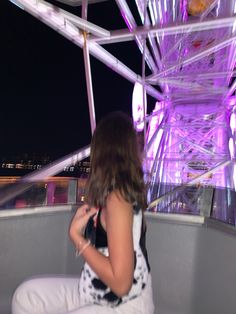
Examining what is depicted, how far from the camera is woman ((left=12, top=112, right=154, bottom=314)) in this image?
1.39 m

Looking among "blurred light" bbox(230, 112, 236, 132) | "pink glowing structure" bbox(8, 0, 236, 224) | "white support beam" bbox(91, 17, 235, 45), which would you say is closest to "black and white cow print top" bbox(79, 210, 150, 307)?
"pink glowing structure" bbox(8, 0, 236, 224)

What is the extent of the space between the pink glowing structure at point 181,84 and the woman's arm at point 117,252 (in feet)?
4.71

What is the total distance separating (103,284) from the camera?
5.02 feet

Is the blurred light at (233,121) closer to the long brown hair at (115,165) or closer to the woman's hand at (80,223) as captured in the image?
the long brown hair at (115,165)

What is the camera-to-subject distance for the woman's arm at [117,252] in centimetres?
136

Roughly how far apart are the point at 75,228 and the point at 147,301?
438mm

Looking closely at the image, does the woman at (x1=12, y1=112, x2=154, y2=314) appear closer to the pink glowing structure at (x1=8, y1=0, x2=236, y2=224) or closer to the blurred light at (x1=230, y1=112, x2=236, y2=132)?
the pink glowing structure at (x1=8, y1=0, x2=236, y2=224)

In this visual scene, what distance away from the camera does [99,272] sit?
4.65ft

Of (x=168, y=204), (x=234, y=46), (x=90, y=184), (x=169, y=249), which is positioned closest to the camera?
(x=90, y=184)

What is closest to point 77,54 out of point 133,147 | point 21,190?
point 21,190

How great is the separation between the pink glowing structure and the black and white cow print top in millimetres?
1259

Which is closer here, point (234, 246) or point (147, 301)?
point (147, 301)

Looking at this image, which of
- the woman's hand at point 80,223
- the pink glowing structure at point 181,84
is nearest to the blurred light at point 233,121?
the pink glowing structure at point 181,84

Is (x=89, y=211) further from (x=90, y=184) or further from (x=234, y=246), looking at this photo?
(x=234, y=246)
